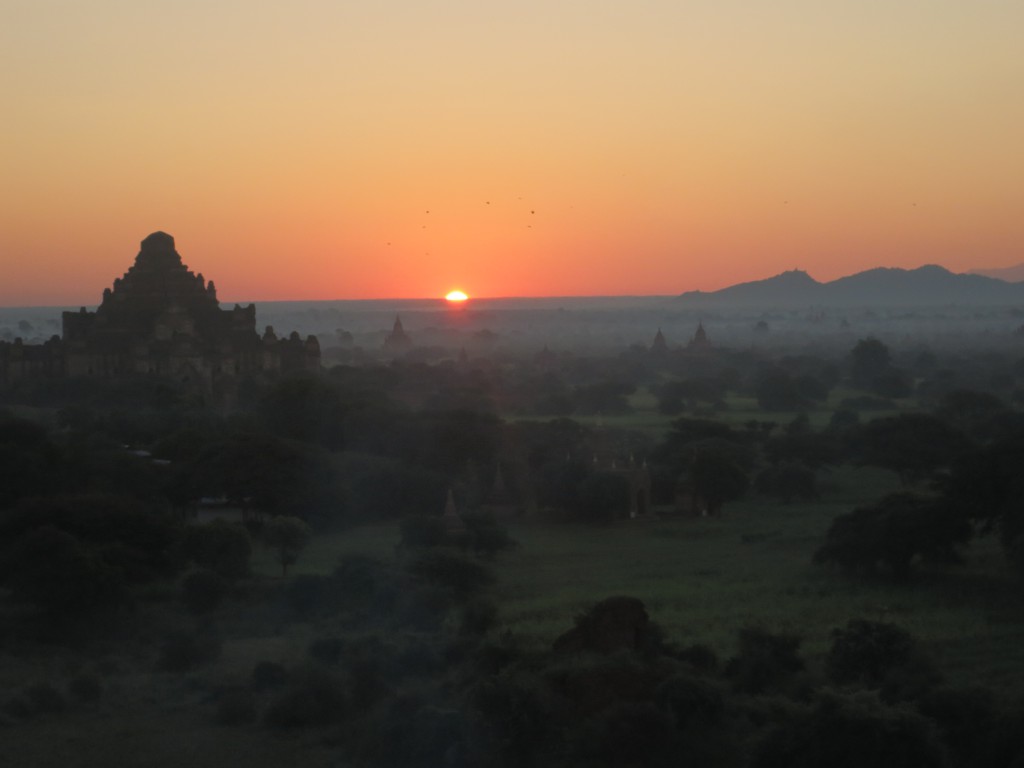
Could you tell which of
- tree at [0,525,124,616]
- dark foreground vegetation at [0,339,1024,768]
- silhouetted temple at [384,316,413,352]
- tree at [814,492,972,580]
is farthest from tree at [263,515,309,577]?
silhouetted temple at [384,316,413,352]

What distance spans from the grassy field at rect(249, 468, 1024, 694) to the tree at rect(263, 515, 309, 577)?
323mm

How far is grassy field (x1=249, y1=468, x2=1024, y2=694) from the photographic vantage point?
21.4 m

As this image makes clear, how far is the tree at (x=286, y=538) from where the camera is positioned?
27.5 meters

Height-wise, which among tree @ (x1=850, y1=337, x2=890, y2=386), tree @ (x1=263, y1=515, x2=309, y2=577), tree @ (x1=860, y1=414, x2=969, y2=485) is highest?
tree @ (x1=850, y1=337, x2=890, y2=386)

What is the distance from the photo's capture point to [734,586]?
84.5ft

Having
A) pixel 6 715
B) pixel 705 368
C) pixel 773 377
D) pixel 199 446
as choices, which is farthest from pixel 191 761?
pixel 705 368

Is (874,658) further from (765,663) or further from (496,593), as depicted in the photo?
(496,593)

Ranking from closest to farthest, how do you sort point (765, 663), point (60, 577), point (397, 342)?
1. point (765, 663)
2. point (60, 577)
3. point (397, 342)

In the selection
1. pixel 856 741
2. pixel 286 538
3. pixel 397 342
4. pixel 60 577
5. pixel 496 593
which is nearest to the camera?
pixel 856 741

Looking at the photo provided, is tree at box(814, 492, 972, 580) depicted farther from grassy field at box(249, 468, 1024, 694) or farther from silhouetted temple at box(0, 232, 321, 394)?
silhouetted temple at box(0, 232, 321, 394)

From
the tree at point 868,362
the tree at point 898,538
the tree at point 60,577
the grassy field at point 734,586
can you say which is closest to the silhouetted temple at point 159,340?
the grassy field at point 734,586

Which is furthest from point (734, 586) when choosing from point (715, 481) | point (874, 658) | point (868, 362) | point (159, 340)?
point (868, 362)

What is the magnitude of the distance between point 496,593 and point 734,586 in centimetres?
414

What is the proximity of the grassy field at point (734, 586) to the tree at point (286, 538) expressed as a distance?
0.32m
